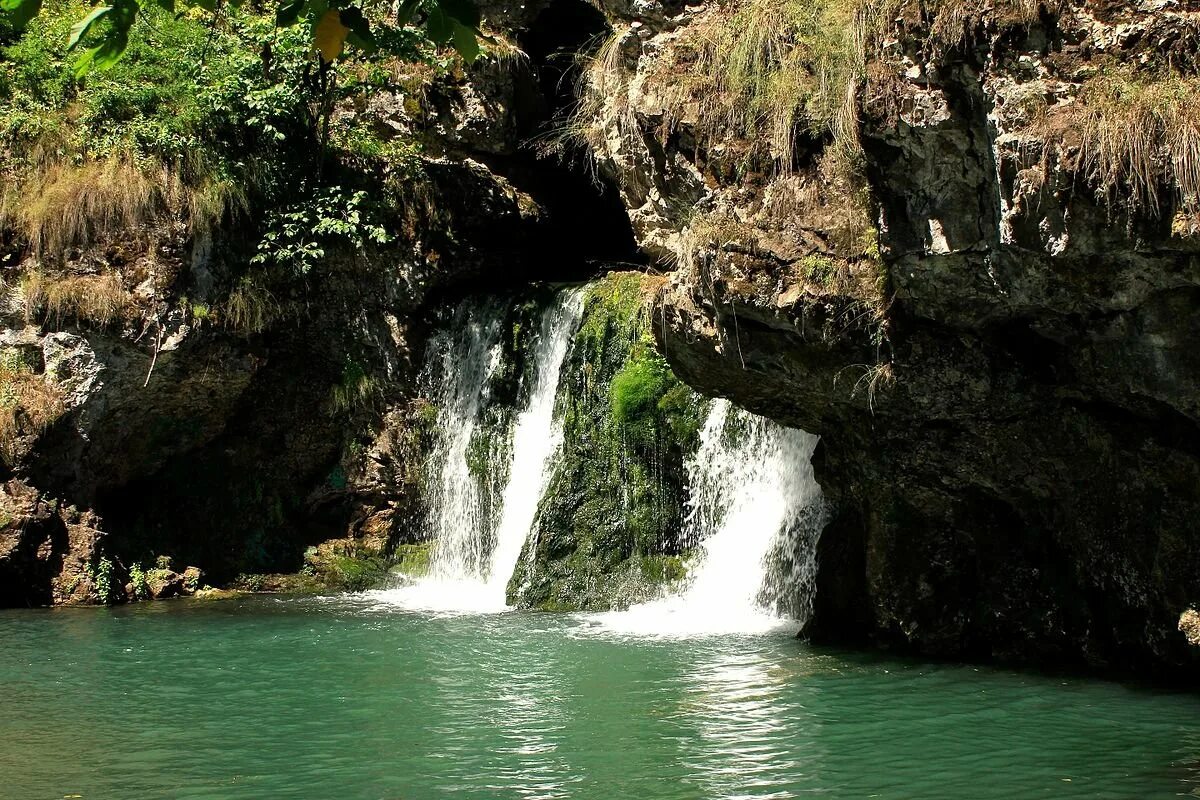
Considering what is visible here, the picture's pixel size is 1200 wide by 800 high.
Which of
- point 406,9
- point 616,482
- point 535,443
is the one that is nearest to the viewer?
point 406,9

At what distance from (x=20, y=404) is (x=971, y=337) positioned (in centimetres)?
1032

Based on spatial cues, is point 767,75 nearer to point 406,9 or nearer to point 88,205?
point 406,9

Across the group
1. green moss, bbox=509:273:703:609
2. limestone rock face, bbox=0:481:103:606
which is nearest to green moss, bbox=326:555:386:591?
green moss, bbox=509:273:703:609

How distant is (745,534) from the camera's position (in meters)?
13.1

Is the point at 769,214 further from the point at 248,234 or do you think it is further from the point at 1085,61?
the point at 248,234

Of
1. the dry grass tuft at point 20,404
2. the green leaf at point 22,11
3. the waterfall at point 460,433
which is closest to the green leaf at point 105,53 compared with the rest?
the green leaf at point 22,11

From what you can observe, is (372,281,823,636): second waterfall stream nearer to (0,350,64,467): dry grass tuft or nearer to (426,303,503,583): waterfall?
(426,303,503,583): waterfall

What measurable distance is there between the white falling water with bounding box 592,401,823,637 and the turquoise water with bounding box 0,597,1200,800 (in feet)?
3.52

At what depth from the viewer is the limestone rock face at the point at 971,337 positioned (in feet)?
24.5

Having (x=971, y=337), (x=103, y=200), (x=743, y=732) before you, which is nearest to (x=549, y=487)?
(x=103, y=200)

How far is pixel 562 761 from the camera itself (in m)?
7.49

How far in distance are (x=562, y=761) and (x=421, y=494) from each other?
9.20 meters

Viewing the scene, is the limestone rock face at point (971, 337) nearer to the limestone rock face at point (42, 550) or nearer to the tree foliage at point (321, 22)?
the tree foliage at point (321, 22)

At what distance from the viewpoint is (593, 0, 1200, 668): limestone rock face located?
7.46 meters
